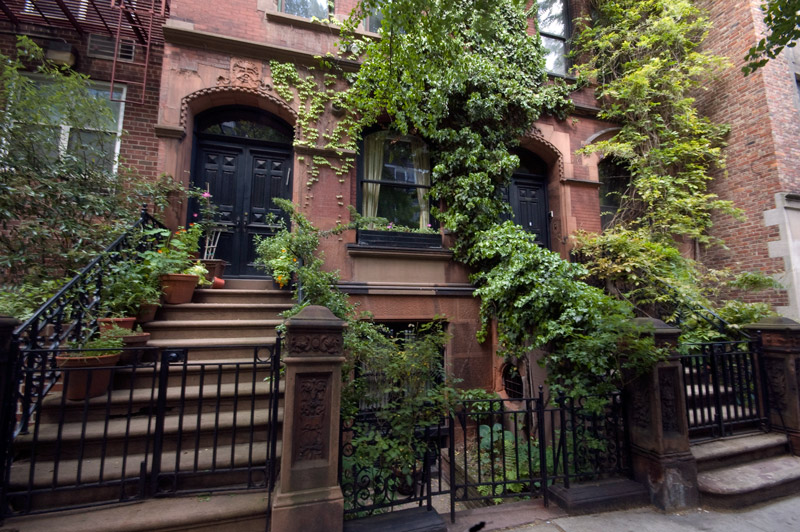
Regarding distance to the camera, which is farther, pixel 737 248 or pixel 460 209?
pixel 737 248

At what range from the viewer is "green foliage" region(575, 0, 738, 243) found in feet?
25.9

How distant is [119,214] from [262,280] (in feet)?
7.20

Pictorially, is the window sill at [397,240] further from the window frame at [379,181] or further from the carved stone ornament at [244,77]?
the carved stone ornament at [244,77]

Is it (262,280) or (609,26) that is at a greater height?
(609,26)

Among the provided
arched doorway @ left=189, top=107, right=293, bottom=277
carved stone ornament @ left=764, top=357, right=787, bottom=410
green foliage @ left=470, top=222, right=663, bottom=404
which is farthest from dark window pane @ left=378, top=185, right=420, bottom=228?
carved stone ornament @ left=764, top=357, right=787, bottom=410

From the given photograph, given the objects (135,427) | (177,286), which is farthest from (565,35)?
(135,427)

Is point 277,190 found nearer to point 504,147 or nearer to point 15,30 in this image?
point 504,147

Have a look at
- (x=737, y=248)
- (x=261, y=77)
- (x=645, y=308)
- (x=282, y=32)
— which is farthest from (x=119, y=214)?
(x=737, y=248)

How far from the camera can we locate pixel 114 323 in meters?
3.88

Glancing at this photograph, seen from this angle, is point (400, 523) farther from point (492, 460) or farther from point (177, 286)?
point (177, 286)

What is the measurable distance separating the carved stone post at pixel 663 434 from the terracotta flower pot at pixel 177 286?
5656mm

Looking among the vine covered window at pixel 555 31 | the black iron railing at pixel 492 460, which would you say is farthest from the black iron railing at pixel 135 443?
the vine covered window at pixel 555 31

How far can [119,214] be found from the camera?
5.13 metres

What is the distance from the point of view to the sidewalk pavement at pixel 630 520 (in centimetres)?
311
